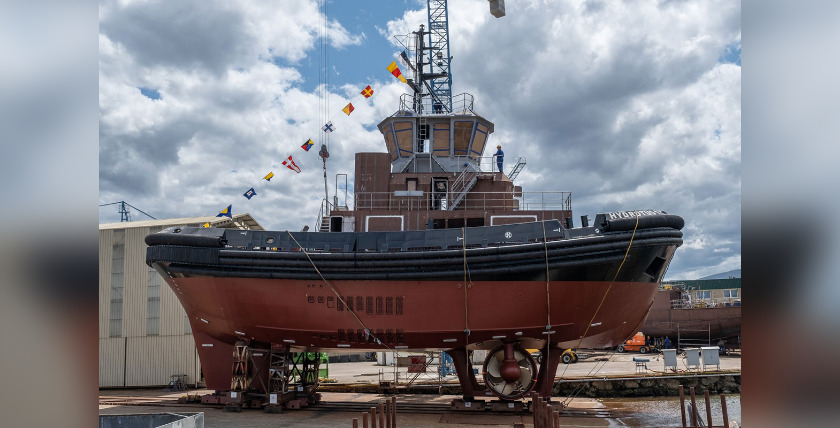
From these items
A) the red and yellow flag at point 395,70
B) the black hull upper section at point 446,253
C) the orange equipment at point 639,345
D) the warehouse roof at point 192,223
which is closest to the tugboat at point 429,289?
the black hull upper section at point 446,253

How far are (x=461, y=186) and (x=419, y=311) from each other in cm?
415

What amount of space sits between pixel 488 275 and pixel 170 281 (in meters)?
7.15

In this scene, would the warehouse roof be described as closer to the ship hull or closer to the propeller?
the ship hull

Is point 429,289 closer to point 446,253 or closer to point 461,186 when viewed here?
point 446,253

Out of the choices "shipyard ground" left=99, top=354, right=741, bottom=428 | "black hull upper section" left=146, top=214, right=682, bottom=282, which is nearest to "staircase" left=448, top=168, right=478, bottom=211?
"black hull upper section" left=146, top=214, right=682, bottom=282

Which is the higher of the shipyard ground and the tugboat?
the tugboat

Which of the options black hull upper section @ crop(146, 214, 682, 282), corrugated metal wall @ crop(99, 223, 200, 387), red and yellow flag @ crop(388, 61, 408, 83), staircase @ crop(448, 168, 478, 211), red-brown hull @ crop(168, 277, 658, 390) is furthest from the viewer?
corrugated metal wall @ crop(99, 223, 200, 387)

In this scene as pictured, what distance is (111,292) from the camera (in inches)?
731

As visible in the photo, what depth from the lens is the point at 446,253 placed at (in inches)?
457

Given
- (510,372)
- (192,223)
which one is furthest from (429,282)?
(192,223)

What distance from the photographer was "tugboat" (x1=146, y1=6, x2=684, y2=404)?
11.6 meters

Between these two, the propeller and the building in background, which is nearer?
the propeller

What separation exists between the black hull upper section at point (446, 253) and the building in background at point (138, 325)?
6525 millimetres
